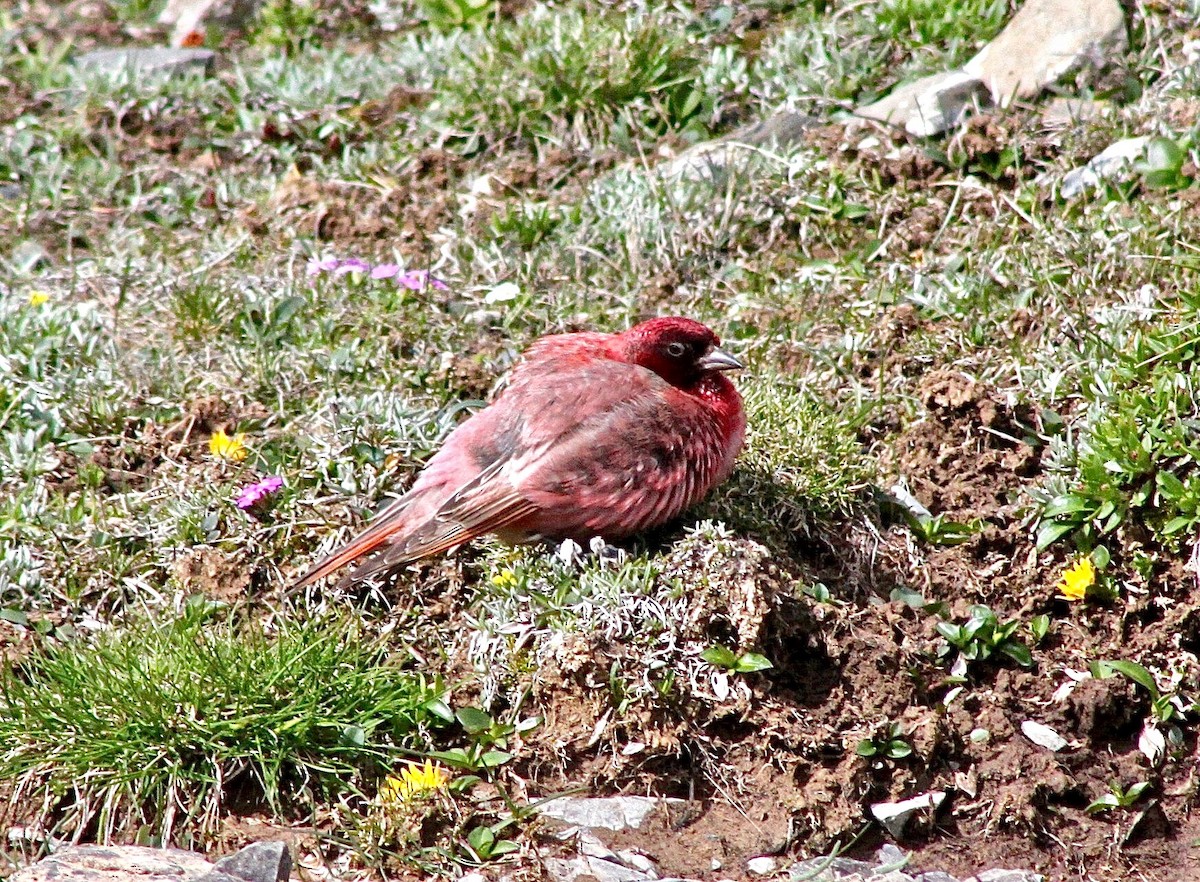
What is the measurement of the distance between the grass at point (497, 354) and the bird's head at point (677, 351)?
0.35m

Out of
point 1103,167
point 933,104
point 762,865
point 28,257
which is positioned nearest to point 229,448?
point 28,257

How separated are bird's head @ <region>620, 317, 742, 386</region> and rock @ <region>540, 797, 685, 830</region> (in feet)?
4.74

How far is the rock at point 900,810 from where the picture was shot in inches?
170

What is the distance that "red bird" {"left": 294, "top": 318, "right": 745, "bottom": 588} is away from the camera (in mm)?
4730

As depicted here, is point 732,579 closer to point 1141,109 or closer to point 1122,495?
point 1122,495

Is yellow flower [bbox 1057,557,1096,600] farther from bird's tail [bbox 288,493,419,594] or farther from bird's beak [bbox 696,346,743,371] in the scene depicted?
bird's tail [bbox 288,493,419,594]

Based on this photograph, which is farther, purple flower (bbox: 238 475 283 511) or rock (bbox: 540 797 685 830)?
purple flower (bbox: 238 475 283 511)

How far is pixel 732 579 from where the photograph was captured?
457cm

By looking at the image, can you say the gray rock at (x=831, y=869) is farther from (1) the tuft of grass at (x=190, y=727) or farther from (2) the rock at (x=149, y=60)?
(2) the rock at (x=149, y=60)

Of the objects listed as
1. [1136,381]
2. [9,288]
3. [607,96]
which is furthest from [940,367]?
[9,288]

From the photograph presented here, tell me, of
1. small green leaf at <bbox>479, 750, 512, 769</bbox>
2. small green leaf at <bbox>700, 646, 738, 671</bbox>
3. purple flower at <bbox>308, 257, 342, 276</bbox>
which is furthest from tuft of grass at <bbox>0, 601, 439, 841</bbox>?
purple flower at <bbox>308, 257, 342, 276</bbox>

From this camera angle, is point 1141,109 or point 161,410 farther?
point 1141,109

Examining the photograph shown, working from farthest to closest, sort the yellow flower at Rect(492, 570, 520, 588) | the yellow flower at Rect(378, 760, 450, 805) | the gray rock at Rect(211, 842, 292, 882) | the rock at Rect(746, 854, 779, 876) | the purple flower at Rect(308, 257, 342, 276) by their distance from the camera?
the purple flower at Rect(308, 257, 342, 276) < the yellow flower at Rect(492, 570, 520, 588) < the yellow flower at Rect(378, 760, 450, 805) < the rock at Rect(746, 854, 779, 876) < the gray rock at Rect(211, 842, 292, 882)

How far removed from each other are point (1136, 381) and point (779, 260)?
171 centimetres
